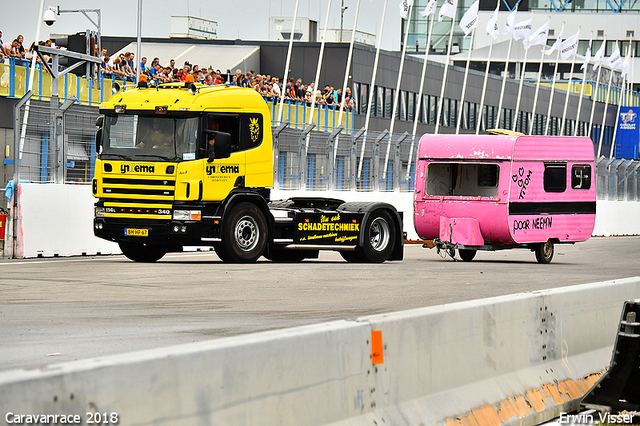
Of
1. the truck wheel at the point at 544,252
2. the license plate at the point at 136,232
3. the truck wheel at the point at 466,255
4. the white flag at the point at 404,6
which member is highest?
the white flag at the point at 404,6

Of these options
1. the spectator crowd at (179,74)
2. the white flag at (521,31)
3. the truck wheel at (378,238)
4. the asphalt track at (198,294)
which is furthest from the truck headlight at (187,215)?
the white flag at (521,31)

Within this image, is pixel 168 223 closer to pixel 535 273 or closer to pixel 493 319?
pixel 535 273

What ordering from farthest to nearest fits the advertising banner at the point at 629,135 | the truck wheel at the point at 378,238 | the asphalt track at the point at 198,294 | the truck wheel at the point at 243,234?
1. the advertising banner at the point at 629,135
2. the truck wheel at the point at 378,238
3. the truck wheel at the point at 243,234
4. the asphalt track at the point at 198,294

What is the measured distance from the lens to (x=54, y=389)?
4090mm

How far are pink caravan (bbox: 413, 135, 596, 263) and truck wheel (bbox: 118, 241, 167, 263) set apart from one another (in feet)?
20.6

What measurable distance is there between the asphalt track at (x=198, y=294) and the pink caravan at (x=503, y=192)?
0.86m

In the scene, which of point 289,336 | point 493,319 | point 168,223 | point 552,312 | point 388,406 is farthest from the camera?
point 168,223

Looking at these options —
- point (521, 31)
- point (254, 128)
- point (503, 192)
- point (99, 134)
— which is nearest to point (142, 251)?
point (99, 134)

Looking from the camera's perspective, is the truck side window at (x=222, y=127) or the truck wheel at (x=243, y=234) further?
the truck wheel at (x=243, y=234)

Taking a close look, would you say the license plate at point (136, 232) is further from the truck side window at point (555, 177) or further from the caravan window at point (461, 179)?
the truck side window at point (555, 177)

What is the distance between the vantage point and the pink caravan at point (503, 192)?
A: 76.1 feet

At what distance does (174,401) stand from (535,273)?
1560 cm

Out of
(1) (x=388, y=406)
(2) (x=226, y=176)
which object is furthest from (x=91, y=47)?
(1) (x=388, y=406)

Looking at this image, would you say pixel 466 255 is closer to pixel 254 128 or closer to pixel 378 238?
pixel 378 238
